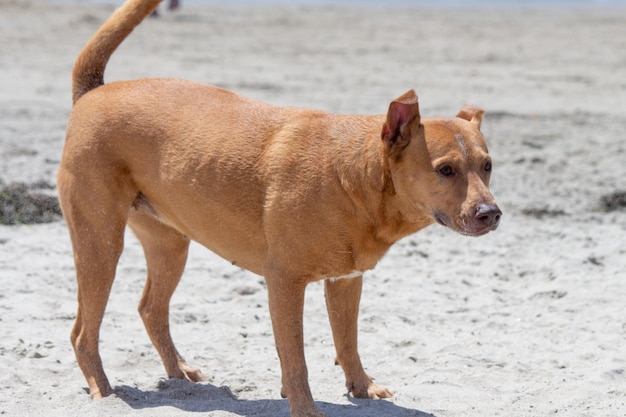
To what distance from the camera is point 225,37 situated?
72.3 feet

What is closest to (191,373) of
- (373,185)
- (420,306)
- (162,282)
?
(162,282)

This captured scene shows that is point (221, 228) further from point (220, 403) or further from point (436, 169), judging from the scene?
point (436, 169)

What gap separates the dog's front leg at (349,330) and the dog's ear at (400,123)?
38.4 inches

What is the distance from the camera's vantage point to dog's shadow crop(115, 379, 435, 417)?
5.12 m

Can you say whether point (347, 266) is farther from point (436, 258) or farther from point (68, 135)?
point (436, 258)

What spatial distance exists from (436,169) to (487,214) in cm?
30

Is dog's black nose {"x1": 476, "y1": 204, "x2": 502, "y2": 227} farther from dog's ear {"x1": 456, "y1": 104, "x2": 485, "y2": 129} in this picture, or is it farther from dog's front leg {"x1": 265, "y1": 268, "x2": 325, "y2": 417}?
dog's front leg {"x1": 265, "y1": 268, "x2": 325, "y2": 417}

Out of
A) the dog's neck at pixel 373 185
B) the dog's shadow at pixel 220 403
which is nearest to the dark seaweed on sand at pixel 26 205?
the dog's shadow at pixel 220 403

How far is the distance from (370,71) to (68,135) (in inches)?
474

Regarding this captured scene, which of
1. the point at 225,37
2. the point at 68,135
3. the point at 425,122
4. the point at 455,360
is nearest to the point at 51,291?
the point at 68,135

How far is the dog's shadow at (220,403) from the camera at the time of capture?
5117mm

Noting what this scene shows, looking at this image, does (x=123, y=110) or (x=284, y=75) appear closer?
(x=123, y=110)

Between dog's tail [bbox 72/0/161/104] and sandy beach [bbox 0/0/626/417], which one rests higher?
dog's tail [bbox 72/0/161/104]

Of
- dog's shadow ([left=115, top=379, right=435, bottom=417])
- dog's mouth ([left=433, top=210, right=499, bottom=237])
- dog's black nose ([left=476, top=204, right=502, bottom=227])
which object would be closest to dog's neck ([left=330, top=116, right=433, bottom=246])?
dog's mouth ([left=433, top=210, right=499, bottom=237])
